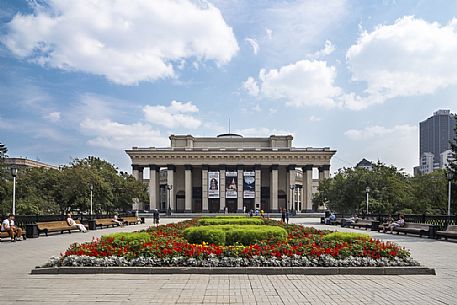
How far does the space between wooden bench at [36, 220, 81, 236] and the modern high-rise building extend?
9228 centimetres

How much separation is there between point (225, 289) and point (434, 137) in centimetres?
11059

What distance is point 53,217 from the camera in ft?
86.4

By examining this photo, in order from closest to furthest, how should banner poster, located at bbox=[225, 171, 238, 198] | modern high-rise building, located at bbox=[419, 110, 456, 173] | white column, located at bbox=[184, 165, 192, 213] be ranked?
banner poster, located at bbox=[225, 171, 238, 198] → white column, located at bbox=[184, 165, 192, 213] → modern high-rise building, located at bbox=[419, 110, 456, 173]

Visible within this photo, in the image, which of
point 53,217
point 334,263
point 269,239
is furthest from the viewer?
point 53,217

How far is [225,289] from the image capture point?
8.79 meters

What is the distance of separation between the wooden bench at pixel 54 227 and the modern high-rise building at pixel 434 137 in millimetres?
92277

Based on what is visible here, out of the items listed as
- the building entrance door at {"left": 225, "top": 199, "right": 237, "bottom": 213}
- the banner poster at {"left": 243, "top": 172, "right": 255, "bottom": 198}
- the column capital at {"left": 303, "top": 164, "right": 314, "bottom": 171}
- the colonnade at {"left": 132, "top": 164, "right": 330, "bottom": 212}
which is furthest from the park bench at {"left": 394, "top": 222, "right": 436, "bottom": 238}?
the building entrance door at {"left": 225, "top": 199, "right": 237, "bottom": 213}

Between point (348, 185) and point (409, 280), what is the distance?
36157mm

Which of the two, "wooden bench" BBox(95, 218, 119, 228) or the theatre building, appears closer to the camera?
"wooden bench" BBox(95, 218, 119, 228)

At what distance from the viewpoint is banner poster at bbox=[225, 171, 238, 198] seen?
78.6 m

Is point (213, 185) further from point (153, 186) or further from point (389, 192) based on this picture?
point (389, 192)

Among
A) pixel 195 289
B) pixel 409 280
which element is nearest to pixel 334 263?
pixel 409 280

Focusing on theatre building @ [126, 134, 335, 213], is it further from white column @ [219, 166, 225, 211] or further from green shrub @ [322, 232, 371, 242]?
green shrub @ [322, 232, 371, 242]

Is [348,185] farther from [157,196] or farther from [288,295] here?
[157,196]
